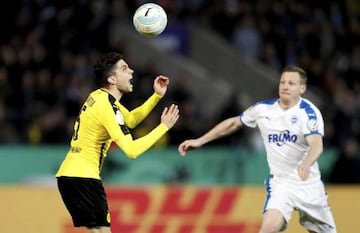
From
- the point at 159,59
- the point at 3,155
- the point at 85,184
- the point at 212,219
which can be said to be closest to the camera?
the point at 85,184

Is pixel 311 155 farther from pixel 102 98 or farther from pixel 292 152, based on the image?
pixel 102 98

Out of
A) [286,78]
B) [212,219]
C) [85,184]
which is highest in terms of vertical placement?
[286,78]

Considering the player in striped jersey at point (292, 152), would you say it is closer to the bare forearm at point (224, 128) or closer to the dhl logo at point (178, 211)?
the bare forearm at point (224, 128)

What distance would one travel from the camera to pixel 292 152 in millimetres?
9672

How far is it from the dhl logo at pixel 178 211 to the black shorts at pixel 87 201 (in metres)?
3.38

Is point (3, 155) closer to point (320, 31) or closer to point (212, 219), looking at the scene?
point (212, 219)

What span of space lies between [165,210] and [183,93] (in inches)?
171

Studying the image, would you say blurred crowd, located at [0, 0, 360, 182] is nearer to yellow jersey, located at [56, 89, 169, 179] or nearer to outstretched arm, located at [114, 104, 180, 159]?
yellow jersey, located at [56, 89, 169, 179]

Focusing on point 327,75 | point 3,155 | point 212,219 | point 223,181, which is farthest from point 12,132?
point 327,75

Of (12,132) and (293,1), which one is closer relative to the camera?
(12,132)

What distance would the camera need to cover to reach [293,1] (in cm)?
2012

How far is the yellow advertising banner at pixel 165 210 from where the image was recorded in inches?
478

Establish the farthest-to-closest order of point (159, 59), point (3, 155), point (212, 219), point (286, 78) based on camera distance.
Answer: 1. point (159, 59)
2. point (3, 155)
3. point (212, 219)
4. point (286, 78)

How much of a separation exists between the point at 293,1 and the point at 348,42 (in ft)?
4.63
